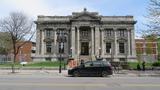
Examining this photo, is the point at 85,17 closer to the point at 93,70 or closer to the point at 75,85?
the point at 93,70

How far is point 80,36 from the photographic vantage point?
8281cm

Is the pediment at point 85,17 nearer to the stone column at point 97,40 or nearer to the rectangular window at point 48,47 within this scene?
the stone column at point 97,40

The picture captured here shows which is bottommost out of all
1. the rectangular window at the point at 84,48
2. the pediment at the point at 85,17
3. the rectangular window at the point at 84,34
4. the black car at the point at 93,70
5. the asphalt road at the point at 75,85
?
the asphalt road at the point at 75,85

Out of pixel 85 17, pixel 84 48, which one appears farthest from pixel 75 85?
pixel 84 48

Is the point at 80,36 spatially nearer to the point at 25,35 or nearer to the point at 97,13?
the point at 97,13

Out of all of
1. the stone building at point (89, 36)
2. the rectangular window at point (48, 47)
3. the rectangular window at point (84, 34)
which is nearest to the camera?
the stone building at point (89, 36)

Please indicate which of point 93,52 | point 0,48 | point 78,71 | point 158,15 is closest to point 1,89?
point 78,71

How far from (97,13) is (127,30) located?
8768 mm

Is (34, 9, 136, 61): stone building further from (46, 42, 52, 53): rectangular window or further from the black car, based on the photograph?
the black car

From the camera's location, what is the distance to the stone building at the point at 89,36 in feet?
268

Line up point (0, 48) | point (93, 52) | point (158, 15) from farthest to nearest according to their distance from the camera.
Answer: point (0, 48) < point (93, 52) < point (158, 15)

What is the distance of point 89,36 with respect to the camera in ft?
272

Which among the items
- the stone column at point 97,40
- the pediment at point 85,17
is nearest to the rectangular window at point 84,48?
the stone column at point 97,40

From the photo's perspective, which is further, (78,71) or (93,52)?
(93,52)
